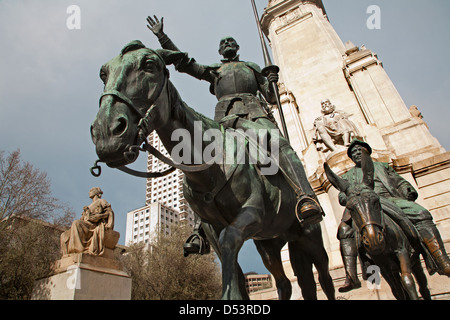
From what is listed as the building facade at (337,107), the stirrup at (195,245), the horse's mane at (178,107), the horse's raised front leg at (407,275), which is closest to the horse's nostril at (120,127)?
the horse's mane at (178,107)

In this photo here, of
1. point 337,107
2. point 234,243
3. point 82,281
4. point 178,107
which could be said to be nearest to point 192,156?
point 178,107

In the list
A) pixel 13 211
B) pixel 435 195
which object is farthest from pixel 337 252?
pixel 13 211

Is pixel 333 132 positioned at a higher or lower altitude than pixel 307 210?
higher

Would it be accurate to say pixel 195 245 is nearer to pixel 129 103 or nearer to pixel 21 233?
pixel 129 103

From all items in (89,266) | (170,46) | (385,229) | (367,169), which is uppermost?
(170,46)

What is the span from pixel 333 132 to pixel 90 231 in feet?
33.0

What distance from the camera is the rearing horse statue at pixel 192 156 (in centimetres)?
185

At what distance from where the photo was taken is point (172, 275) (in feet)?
75.4

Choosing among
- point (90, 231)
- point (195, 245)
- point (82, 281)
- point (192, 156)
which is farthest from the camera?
point (90, 231)

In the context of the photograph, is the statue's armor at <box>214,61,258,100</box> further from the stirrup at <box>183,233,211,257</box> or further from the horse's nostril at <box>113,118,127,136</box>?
the horse's nostril at <box>113,118,127,136</box>

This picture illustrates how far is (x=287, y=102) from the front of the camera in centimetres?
1535

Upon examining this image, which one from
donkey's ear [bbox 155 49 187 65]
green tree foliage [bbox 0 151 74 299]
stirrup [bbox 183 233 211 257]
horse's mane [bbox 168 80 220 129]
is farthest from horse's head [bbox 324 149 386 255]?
green tree foliage [bbox 0 151 74 299]

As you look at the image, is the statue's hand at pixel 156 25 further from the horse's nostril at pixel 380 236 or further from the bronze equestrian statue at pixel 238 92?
the horse's nostril at pixel 380 236

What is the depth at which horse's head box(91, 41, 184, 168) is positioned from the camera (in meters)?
1.81
